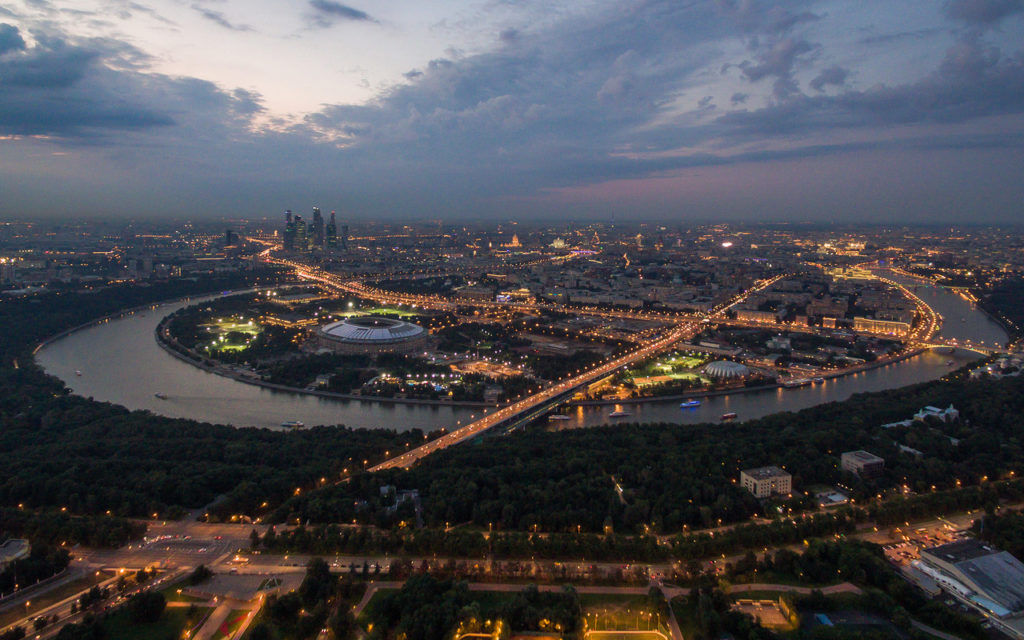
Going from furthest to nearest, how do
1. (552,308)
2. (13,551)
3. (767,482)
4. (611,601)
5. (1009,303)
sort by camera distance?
(552,308)
(1009,303)
(767,482)
(13,551)
(611,601)

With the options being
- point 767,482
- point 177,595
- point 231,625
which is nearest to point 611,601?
point 767,482

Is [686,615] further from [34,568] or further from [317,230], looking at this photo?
[317,230]

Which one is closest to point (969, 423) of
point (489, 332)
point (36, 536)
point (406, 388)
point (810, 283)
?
point (406, 388)

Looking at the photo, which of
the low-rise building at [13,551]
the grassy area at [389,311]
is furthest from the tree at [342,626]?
the grassy area at [389,311]

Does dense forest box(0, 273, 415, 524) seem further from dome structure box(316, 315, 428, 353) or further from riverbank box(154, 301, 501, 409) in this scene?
dome structure box(316, 315, 428, 353)

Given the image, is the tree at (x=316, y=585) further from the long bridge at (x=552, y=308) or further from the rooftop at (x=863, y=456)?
the rooftop at (x=863, y=456)
